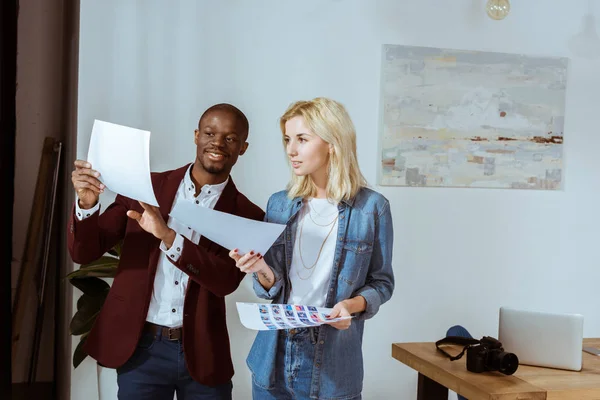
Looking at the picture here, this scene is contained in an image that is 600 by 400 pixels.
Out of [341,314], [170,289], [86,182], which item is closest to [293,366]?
[341,314]

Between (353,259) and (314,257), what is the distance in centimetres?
12

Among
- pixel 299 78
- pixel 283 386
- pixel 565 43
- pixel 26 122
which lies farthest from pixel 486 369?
pixel 565 43

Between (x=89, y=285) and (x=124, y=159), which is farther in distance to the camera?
(x=89, y=285)

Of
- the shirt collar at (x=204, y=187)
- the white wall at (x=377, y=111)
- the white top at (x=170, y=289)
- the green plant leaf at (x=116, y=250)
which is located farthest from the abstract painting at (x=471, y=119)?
the white top at (x=170, y=289)

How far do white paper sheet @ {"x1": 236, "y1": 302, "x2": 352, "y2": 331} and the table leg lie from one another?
0.79 metres

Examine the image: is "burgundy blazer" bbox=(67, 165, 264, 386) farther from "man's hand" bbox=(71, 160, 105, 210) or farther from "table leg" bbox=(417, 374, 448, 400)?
"table leg" bbox=(417, 374, 448, 400)

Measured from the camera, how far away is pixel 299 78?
335 cm

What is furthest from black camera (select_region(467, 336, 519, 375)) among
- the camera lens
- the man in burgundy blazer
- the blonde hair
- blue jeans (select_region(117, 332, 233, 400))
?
blue jeans (select_region(117, 332, 233, 400))

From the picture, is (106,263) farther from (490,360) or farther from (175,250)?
(490,360)

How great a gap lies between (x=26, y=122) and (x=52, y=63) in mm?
348

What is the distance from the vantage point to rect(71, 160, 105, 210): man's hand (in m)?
1.88

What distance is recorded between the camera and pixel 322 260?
6.56 ft

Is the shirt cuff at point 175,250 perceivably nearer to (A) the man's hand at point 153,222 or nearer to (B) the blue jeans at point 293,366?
(A) the man's hand at point 153,222

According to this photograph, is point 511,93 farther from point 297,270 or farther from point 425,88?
point 297,270
